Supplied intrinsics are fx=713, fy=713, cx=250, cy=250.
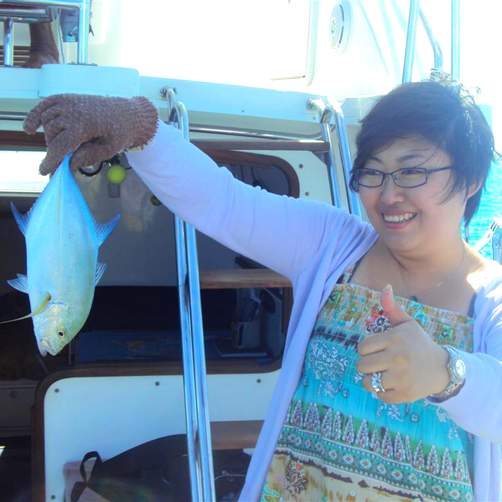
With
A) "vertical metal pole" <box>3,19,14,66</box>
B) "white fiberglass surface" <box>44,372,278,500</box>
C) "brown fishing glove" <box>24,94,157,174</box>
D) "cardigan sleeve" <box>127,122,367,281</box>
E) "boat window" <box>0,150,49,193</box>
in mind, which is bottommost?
"white fiberglass surface" <box>44,372,278,500</box>

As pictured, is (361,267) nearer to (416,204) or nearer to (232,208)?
(416,204)

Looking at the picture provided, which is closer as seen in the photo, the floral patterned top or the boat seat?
the floral patterned top

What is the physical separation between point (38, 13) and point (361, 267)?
1.61m

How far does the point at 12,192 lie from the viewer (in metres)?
4.76

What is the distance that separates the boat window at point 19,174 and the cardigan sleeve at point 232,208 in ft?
10.8

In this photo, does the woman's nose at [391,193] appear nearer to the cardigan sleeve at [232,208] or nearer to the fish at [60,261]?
the cardigan sleeve at [232,208]

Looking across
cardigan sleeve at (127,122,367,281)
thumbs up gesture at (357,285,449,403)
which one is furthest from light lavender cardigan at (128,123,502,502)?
thumbs up gesture at (357,285,449,403)

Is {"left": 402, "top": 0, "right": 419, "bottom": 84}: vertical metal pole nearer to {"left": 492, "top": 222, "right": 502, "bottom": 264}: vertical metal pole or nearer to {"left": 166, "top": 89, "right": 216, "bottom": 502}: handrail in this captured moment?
{"left": 492, "top": 222, "right": 502, "bottom": 264}: vertical metal pole

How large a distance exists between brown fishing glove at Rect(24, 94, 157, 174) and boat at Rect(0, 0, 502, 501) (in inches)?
29.3

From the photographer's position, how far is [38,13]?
8.21ft

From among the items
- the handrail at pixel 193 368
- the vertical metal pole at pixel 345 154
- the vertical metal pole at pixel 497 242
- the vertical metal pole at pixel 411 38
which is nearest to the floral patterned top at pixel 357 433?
the handrail at pixel 193 368

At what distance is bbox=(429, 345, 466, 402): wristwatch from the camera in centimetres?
114

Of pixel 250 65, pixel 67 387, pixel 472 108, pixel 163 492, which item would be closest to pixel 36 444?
pixel 67 387

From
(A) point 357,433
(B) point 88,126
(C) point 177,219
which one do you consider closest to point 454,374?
(A) point 357,433
